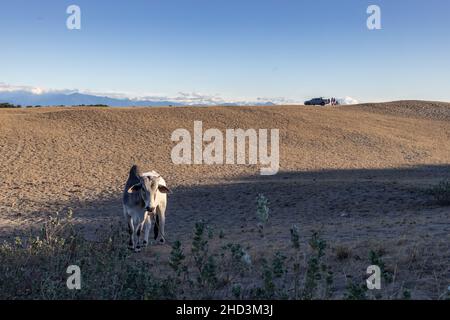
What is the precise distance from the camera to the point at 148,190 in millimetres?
10391

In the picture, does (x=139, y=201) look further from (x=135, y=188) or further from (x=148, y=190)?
(x=148, y=190)

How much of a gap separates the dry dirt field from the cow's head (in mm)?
1119

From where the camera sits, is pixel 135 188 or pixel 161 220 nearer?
pixel 135 188

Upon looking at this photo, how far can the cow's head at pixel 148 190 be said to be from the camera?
407 inches

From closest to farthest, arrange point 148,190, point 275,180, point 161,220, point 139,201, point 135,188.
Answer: point 148,190 < point 135,188 < point 139,201 < point 161,220 < point 275,180

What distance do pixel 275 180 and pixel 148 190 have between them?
1258 centimetres

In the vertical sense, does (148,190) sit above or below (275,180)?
above

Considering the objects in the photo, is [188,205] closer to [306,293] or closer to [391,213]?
[391,213]

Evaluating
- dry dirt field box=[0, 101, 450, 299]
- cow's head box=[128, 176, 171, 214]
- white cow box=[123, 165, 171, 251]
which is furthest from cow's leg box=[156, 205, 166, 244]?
cow's head box=[128, 176, 171, 214]

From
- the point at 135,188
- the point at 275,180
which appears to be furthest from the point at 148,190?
the point at 275,180

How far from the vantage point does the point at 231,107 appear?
156 ft

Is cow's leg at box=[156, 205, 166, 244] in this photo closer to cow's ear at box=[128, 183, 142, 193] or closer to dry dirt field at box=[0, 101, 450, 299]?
dry dirt field at box=[0, 101, 450, 299]
